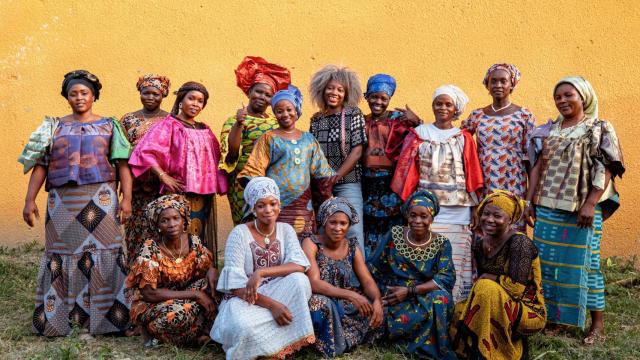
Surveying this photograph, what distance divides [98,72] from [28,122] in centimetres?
96

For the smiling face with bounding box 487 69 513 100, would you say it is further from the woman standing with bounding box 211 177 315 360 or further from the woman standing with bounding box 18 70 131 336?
the woman standing with bounding box 18 70 131 336

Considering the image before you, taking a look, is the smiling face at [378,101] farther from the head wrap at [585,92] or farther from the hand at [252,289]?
the hand at [252,289]

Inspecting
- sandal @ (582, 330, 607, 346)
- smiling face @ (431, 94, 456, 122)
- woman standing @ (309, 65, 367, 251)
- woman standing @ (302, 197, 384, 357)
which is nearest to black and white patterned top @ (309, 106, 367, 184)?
woman standing @ (309, 65, 367, 251)

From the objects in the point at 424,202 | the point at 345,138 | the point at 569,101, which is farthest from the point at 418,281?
the point at 569,101

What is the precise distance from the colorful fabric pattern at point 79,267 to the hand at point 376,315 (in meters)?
1.85

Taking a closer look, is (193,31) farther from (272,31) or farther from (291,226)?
(291,226)

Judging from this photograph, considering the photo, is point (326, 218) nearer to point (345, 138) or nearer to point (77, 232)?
point (345, 138)

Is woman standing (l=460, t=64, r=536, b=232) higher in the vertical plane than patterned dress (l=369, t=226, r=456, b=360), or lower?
higher

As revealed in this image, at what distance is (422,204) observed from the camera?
176 inches

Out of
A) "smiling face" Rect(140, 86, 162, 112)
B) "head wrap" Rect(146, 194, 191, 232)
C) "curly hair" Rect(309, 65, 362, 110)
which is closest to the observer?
"head wrap" Rect(146, 194, 191, 232)

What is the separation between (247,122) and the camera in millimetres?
5125

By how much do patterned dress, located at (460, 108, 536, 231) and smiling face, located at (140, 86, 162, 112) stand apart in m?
2.72

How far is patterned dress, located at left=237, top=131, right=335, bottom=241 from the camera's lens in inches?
189

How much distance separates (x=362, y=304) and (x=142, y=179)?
205 cm
